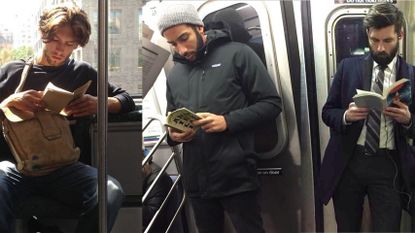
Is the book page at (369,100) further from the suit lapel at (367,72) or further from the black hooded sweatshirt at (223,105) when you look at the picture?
the black hooded sweatshirt at (223,105)

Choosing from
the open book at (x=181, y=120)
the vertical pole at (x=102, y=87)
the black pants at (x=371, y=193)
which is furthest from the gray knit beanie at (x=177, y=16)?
the black pants at (x=371, y=193)

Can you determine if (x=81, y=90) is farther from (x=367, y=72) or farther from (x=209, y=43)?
(x=367, y=72)

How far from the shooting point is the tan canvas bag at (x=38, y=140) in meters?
1.82

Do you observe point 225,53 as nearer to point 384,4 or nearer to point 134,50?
point 134,50

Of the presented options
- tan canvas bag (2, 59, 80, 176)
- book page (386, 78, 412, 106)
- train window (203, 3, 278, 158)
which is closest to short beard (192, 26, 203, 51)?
train window (203, 3, 278, 158)

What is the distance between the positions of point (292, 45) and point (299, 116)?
294 millimetres

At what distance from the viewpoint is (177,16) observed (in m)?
1.86

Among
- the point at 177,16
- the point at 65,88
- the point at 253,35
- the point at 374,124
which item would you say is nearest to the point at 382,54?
the point at 374,124

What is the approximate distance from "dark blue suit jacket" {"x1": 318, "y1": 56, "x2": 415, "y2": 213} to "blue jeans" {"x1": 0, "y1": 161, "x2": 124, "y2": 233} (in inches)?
35.2

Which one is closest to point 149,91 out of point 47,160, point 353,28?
point 47,160

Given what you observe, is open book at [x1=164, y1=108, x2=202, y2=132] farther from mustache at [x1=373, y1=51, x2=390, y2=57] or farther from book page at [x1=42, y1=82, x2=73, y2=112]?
mustache at [x1=373, y1=51, x2=390, y2=57]

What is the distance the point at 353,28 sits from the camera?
179 cm

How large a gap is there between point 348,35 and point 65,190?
1372 millimetres

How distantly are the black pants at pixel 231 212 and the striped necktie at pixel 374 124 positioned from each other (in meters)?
0.52
